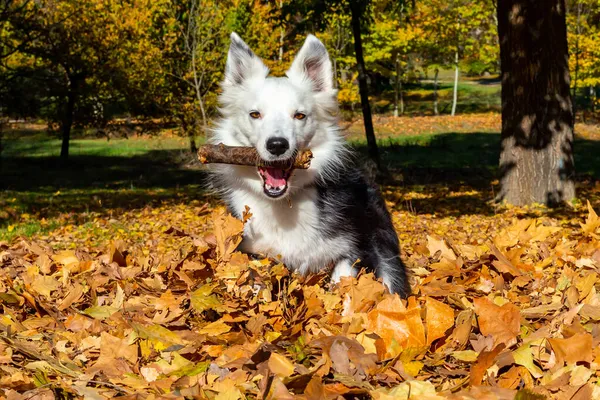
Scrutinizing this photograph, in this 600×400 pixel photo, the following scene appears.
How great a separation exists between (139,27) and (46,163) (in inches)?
289

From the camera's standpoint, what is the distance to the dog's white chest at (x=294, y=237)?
4297 millimetres

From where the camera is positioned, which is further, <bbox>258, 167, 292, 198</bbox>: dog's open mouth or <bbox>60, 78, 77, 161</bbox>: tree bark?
<bbox>60, 78, 77, 161</bbox>: tree bark

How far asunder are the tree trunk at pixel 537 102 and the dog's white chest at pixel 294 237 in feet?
21.8

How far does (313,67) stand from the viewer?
15.7 ft

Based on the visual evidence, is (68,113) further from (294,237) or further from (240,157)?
(294,237)

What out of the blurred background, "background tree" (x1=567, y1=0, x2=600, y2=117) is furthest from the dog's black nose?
"background tree" (x1=567, y1=0, x2=600, y2=117)

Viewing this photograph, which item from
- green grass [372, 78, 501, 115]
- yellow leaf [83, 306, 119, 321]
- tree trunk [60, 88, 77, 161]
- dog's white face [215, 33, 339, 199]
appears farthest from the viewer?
green grass [372, 78, 501, 115]

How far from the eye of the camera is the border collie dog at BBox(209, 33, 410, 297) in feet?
14.1

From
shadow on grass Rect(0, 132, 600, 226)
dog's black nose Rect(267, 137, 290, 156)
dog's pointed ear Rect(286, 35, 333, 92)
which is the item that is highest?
dog's pointed ear Rect(286, 35, 333, 92)

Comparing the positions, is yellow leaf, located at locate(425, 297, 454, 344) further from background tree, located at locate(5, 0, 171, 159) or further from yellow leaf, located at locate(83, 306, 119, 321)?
background tree, located at locate(5, 0, 171, 159)

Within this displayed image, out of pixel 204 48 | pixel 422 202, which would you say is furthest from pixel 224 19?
pixel 422 202

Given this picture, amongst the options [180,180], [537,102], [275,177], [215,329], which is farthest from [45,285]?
[180,180]

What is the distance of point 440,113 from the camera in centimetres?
5234

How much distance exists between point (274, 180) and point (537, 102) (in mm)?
6972
